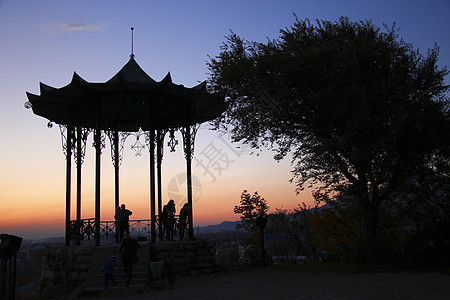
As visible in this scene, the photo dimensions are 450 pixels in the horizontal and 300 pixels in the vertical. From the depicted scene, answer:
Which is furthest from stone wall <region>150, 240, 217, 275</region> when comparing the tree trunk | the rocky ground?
the tree trunk

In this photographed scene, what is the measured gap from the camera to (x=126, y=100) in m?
16.7

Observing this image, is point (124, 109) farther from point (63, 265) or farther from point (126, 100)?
point (63, 265)

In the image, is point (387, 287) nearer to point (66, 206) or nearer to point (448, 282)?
point (448, 282)

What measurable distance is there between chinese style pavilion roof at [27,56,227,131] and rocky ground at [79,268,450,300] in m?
7.16

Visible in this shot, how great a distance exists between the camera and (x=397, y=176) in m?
15.2

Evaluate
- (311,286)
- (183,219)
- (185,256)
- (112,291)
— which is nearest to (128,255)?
(112,291)

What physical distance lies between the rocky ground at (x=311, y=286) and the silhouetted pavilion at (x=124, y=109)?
160 inches

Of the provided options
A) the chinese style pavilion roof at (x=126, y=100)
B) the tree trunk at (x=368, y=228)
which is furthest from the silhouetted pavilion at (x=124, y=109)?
the tree trunk at (x=368, y=228)

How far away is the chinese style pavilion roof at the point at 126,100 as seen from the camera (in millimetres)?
16047

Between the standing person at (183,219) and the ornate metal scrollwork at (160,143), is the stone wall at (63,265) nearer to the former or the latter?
the standing person at (183,219)

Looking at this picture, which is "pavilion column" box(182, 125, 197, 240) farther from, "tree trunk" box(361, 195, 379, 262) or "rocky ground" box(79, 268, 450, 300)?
"tree trunk" box(361, 195, 379, 262)

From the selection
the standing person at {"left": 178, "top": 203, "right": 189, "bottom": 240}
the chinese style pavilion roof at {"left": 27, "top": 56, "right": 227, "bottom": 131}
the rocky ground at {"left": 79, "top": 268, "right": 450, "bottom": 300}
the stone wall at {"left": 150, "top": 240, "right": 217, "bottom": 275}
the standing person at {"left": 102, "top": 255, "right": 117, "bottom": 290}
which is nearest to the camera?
the rocky ground at {"left": 79, "top": 268, "right": 450, "bottom": 300}

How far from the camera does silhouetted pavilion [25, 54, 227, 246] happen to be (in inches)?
634

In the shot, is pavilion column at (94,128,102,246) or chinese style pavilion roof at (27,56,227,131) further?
chinese style pavilion roof at (27,56,227,131)
